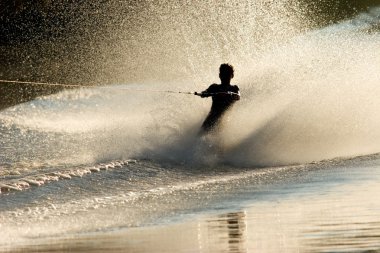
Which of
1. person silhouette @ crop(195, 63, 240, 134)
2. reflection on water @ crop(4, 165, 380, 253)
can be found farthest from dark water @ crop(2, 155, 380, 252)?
person silhouette @ crop(195, 63, 240, 134)

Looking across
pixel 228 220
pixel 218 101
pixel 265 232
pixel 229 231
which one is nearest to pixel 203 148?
pixel 218 101

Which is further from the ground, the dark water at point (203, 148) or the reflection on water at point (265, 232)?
the dark water at point (203, 148)

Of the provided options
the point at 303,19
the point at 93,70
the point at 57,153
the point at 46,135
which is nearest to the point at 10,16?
the point at 93,70

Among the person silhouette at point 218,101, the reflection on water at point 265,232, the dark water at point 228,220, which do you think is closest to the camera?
the reflection on water at point 265,232

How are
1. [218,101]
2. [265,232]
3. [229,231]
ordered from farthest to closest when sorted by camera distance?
[218,101] < [229,231] < [265,232]

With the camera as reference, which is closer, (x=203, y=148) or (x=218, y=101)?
(x=203, y=148)

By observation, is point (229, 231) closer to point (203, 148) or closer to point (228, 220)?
point (228, 220)

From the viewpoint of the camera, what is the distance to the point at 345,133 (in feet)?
61.5

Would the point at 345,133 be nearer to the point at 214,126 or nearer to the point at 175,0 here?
the point at 214,126

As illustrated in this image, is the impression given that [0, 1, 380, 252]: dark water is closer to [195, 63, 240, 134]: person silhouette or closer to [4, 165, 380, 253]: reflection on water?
[4, 165, 380, 253]: reflection on water

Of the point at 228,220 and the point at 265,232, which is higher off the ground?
the point at 228,220

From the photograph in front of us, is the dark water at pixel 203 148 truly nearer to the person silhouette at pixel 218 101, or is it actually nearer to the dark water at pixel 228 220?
the dark water at pixel 228 220

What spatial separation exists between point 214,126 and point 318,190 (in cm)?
528

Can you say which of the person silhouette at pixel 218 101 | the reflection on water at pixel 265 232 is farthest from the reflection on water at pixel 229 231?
the person silhouette at pixel 218 101
